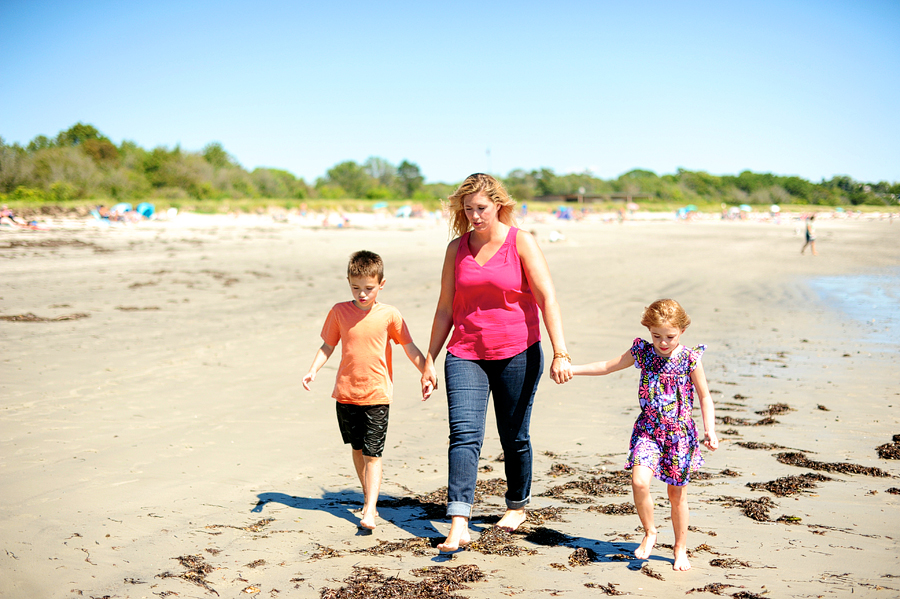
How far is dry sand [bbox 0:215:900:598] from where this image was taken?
3.23 metres

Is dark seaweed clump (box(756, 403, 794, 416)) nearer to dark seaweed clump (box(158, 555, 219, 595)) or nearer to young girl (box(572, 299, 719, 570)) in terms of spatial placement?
young girl (box(572, 299, 719, 570))

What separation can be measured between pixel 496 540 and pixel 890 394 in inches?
196

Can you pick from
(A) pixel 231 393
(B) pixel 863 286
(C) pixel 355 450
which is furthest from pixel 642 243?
(C) pixel 355 450

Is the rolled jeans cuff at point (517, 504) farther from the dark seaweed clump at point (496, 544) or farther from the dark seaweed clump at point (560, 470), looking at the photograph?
the dark seaweed clump at point (560, 470)

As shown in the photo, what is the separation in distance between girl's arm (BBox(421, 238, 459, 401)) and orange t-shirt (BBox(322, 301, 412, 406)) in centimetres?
17

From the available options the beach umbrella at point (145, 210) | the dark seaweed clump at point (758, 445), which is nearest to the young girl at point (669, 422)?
the dark seaweed clump at point (758, 445)

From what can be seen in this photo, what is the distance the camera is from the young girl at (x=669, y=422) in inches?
125

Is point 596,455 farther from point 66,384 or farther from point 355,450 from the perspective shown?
point 66,384

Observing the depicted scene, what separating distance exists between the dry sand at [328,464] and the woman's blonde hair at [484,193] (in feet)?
5.69

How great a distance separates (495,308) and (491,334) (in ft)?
0.46

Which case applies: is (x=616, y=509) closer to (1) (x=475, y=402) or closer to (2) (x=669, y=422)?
(2) (x=669, y=422)

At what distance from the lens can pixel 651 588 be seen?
121 inches

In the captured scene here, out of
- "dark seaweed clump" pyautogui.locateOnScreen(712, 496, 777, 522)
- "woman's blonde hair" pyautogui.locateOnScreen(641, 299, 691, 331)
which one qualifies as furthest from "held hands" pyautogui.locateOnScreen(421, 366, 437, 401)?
"dark seaweed clump" pyautogui.locateOnScreen(712, 496, 777, 522)

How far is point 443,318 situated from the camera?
12.6 feet
